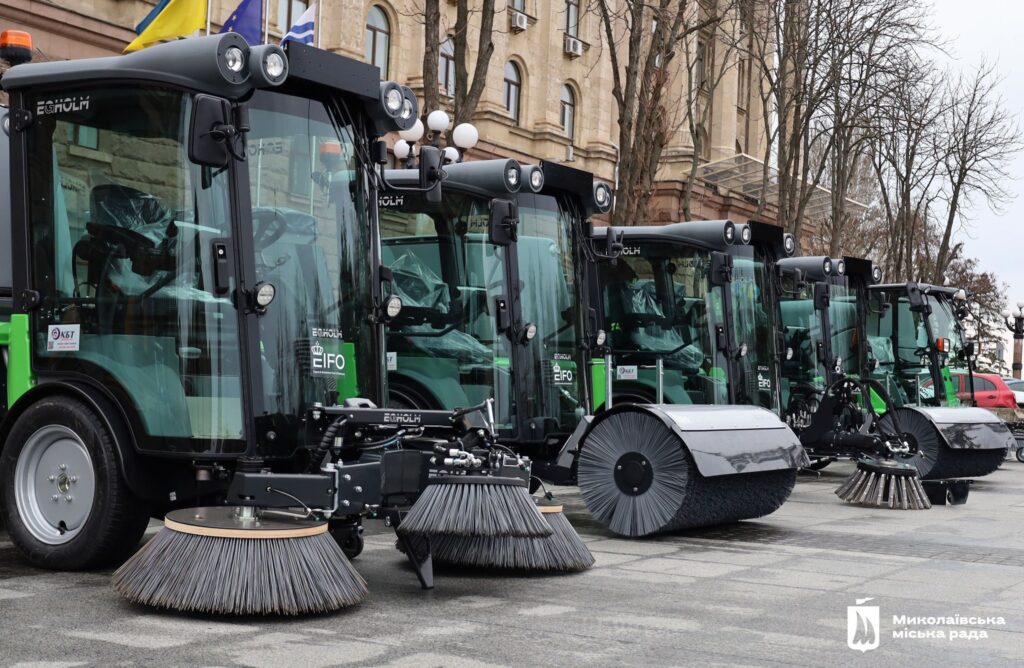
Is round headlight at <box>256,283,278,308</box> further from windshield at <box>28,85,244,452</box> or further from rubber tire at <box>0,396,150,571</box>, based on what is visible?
rubber tire at <box>0,396,150,571</box>

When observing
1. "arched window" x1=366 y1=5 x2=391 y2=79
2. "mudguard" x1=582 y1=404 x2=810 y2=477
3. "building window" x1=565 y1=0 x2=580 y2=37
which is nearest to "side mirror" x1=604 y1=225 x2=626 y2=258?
"mudguard" x1=582 y1=404 x2=810 y2=477

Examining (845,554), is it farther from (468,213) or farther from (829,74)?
(829,74)

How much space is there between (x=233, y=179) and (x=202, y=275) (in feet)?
1.67

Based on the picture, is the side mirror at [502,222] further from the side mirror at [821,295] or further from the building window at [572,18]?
the building window at [572,18]

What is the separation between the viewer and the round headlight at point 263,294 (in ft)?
22.1

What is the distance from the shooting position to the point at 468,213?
1082 centimetres

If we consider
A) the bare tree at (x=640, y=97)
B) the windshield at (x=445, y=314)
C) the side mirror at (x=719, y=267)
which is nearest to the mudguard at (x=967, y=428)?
the side mirror at (x=719, y=267)

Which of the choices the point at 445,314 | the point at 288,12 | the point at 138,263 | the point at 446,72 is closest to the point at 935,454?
the point at 445,314

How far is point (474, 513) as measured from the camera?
6.49 metres

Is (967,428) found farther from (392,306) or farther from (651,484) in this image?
(392,306)

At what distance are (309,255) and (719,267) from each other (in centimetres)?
722

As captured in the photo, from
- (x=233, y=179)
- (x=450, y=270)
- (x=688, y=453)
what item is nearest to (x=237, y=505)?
(x=233, y=179)

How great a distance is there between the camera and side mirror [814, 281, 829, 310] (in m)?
16.6

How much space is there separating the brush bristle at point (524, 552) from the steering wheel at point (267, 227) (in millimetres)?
1942
